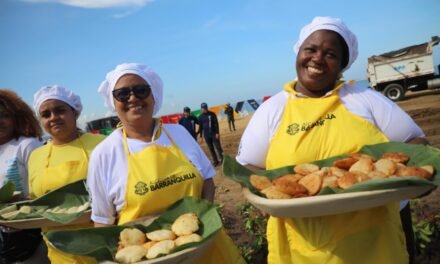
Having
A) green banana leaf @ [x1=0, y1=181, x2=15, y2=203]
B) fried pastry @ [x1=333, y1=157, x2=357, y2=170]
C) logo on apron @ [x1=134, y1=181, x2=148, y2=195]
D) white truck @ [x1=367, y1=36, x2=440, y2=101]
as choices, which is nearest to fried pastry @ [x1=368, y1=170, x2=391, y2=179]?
fried pastry @ [x1=333, y1=157, x2=357, y2=170]

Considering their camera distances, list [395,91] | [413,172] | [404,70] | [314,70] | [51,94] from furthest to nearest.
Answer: [395,91] < [404,70] < [51,94] < [314,70] < [413,172]

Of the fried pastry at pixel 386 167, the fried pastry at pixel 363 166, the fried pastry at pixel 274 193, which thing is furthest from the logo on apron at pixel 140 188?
the fried pastry at pixel 386 167

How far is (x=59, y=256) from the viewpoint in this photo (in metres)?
2.64

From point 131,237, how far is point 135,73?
3.37 feet

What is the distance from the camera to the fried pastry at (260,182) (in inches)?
67.8

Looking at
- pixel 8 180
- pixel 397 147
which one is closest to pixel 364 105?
pixel 397 147

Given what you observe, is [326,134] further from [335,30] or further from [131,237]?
[131,237]

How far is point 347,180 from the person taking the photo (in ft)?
5.10

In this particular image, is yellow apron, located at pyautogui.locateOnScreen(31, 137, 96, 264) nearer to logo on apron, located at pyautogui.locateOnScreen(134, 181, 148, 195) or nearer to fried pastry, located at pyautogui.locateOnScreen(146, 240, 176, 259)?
logo on apron, located at pyautogui.locateOnScreen(134, 181, 148, 195)

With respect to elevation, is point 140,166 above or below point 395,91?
above

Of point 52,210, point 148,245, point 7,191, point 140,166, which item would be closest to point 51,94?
point 7,191

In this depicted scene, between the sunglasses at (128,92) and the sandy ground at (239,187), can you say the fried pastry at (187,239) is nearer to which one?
the sunglasses at (128,92)

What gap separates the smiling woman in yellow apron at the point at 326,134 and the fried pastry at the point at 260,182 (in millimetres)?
231

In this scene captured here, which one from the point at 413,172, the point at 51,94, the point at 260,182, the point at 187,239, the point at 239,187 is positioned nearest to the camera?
the point at 413,172
